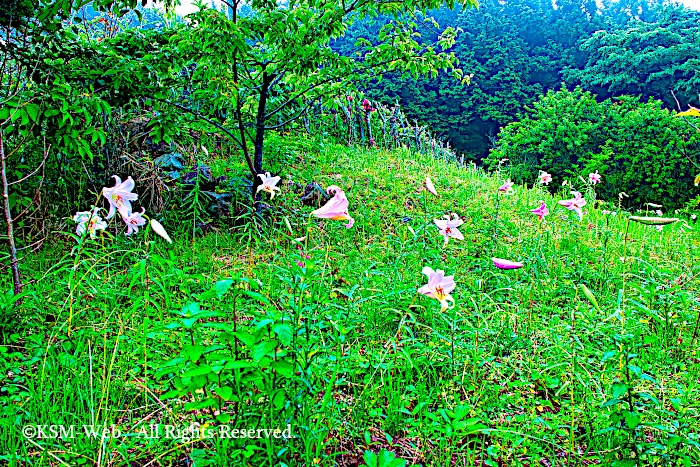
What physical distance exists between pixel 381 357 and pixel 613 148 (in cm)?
1458

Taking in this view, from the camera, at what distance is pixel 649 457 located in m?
1.21

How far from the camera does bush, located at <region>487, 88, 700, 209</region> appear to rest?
41.4ft

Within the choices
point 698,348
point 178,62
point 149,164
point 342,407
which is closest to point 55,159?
point 149,164

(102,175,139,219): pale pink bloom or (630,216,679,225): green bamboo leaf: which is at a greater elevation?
(630,216,679,225): green bamboo leaf

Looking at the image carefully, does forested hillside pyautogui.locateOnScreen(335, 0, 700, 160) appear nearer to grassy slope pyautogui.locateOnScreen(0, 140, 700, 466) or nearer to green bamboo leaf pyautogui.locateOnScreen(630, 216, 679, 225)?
grassy slope pyautogui.locateOnScreen(0, 140, 700, 466)

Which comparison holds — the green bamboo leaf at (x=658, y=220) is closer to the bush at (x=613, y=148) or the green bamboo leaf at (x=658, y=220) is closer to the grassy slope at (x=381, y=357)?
the grassy slope at (x=381, y=357)

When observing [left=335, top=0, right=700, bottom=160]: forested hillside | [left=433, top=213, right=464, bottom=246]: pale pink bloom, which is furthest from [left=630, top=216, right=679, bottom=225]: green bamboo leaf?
[left=335, top=0, right=700, bottom=160]: forested hillside

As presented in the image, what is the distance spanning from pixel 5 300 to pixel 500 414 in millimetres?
2078

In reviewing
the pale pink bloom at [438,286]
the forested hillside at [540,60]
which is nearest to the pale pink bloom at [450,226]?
the pale pink bloom at [438,286]

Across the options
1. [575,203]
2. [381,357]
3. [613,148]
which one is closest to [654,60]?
[613,148]

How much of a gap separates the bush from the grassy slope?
1001 centimetres

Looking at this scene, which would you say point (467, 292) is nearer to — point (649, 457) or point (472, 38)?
point (649, 457)

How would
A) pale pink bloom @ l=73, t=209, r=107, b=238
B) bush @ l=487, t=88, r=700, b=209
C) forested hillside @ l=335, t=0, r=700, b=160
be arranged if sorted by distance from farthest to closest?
forested hillside @ l=335, t=0, r=700, b=160 < bush @ l=487, t=88, r=700, b=209 < pale pink bloom @ l=73, t=209, r=107, b=238

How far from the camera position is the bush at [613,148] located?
12625mm
